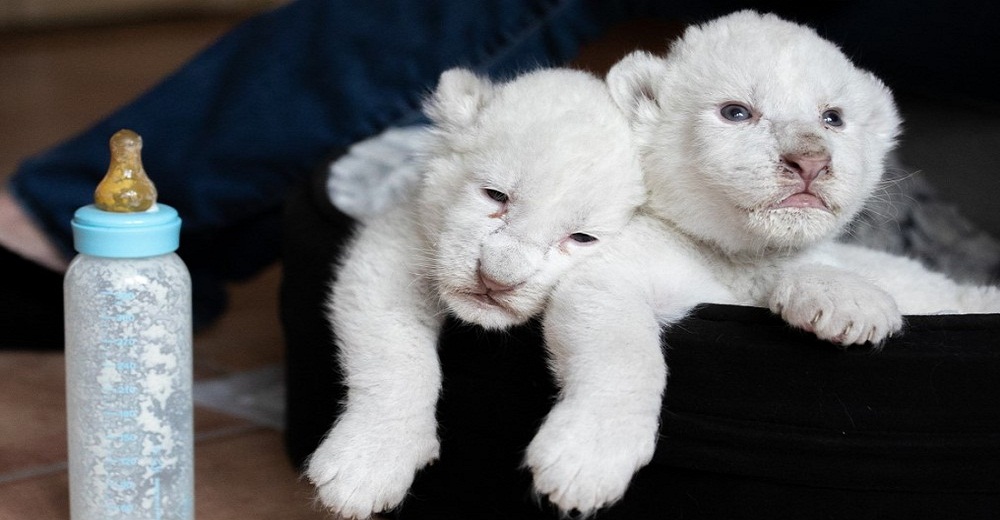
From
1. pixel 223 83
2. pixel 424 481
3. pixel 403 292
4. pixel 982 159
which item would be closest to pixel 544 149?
pixel 403 292

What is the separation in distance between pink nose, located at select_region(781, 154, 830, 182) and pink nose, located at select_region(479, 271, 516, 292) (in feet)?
0.76

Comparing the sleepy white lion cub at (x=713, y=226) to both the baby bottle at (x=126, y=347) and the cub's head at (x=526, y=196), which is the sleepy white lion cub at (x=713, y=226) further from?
the baby bottle at (x=126, y=347)

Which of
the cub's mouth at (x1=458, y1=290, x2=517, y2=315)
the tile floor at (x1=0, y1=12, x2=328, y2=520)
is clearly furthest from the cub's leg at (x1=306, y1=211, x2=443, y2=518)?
the tile floor at (x1=0, y1=12, x2=328, y2=520)

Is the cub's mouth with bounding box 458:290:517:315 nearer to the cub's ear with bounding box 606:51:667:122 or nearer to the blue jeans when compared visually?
the cub's ear with bounding box 606:51:667:122

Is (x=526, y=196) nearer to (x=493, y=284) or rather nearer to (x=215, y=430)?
(x=493, y=284)

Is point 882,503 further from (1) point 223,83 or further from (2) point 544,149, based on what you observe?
(1) point 223,83

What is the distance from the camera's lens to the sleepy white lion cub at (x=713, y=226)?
0.83 m

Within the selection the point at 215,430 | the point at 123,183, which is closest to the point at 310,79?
the point at 215,430

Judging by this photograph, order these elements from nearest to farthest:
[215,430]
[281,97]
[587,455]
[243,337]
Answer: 1. [587,455]
2. [215,430]
3. [281,97]
4. [243,337]

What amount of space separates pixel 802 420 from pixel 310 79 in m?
0.86

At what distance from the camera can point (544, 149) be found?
0.91 m

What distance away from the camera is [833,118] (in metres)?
0.94

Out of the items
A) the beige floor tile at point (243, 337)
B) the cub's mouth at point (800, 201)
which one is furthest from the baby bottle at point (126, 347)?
the beige floor tile at point (243, 337)

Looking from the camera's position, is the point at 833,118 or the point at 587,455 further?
the point at 833,118
